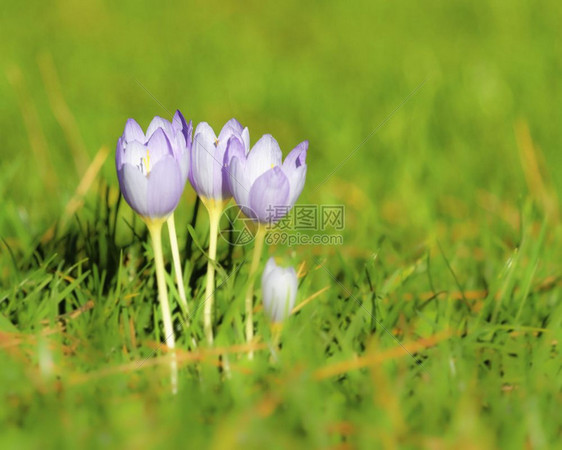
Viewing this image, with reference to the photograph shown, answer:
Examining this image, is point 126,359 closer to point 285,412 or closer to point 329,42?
point 285,412

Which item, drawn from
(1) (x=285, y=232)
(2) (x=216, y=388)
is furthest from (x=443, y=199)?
(2) (x=216, y=388)

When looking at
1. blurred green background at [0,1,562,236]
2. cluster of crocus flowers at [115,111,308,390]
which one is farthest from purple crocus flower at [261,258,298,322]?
blurred green background at [0,1,562,236]

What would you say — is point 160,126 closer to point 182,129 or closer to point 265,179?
point 182,129

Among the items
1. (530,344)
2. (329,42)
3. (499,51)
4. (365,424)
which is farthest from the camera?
(329,42)
